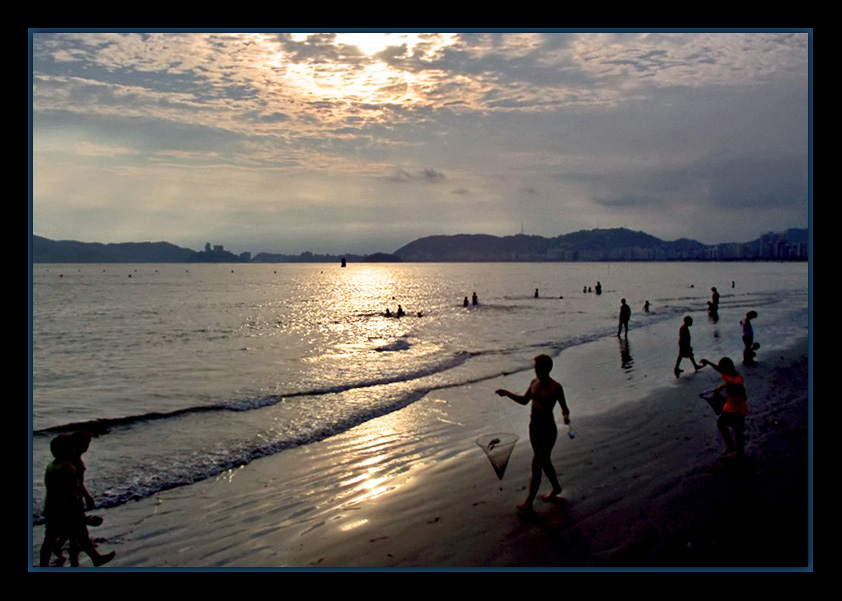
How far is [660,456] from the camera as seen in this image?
827cm

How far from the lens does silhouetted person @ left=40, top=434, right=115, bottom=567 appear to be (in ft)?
17.2

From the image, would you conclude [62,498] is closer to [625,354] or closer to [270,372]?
[270,372]

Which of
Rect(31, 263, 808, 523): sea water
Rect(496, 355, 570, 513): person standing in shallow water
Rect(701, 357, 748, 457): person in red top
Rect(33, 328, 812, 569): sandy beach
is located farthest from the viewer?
Rect(31, 263, 808, 523): sea water

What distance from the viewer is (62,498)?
17.3ft

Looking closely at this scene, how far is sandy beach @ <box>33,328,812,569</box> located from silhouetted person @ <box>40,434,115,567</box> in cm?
132

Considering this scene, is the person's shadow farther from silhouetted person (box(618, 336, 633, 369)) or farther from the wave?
the wave

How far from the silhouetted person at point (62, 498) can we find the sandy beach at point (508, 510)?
1.32 meters

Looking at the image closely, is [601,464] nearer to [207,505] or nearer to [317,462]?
[317,462]

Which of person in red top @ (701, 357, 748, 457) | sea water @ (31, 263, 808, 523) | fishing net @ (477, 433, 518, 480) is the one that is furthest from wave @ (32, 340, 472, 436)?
person in red top @ (701, 357, 748, 457)

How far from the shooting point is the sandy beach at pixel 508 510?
5.50 m

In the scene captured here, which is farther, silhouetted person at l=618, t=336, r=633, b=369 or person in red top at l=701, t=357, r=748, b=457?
silhouetted person at l=618, t=336, r=633, b=369

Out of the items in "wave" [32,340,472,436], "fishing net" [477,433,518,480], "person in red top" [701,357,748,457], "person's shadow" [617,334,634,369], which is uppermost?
"person in red top" [701,357,748,457]
